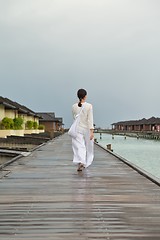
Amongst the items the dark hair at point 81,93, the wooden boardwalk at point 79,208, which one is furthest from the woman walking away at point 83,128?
the wooden boardwalk at point 79,208

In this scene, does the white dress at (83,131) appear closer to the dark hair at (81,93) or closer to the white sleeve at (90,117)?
the white sleeve at (90,117)

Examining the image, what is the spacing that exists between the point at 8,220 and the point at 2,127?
1179 inches

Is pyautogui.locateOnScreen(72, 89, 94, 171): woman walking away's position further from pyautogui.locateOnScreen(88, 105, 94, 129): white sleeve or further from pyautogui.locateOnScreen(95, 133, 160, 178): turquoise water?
pyautogui.locateOnScreen(95, 133, 160, 178): turquoise water

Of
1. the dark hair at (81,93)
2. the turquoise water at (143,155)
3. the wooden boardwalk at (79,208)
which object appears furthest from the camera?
the turquoise water at (143,155)

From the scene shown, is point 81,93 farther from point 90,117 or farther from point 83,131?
point 83,131

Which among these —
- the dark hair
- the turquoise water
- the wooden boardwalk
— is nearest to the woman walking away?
the dark hair

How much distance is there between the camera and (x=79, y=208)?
17.3ft

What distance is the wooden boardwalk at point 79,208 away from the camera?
4090 millimetres

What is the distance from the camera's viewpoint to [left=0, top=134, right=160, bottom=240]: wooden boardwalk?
4090 millimetres

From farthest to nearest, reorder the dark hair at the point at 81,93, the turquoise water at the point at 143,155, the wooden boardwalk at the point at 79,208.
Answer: the turquoise water at the point at 143,155 → the dark hair at the point at 81,93 → the wooden boardwalk at the point at 79,208

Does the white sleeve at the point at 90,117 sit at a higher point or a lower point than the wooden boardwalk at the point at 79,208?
higher

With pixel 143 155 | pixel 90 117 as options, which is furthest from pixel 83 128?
pixel 143 155

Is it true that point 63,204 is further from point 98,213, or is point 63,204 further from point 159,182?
point 159,182

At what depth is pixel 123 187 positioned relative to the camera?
23.4 feet
